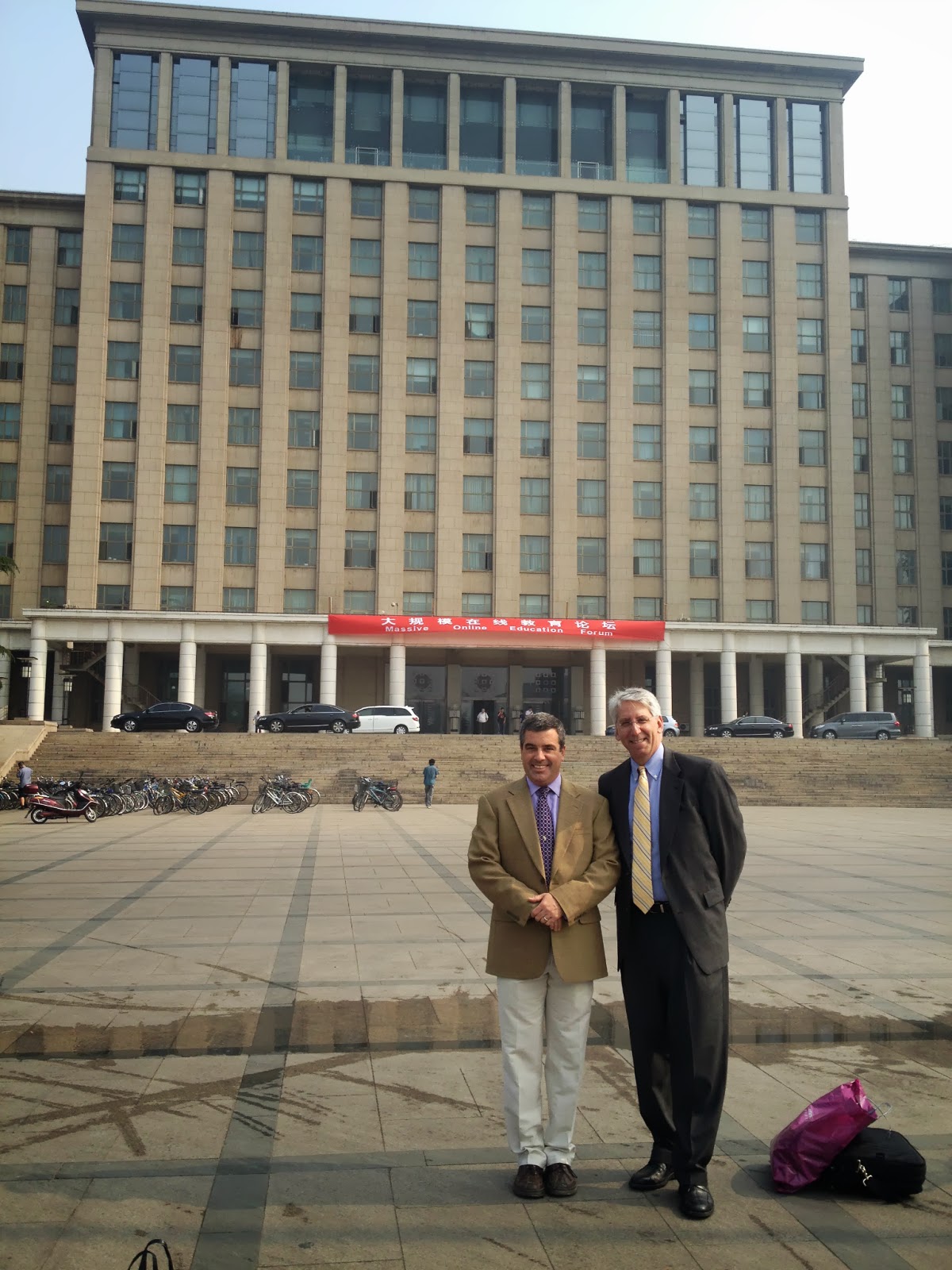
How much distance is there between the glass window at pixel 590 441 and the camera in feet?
173

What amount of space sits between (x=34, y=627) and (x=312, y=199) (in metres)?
25.5

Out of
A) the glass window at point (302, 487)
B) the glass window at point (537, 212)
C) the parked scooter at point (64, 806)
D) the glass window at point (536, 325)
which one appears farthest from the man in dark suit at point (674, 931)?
the glass window at point (537, 212)

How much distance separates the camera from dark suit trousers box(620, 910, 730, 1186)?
4.17 m

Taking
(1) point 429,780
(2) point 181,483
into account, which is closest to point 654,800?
(1) point 429,780

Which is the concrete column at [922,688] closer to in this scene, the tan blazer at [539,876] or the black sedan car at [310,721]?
the black sedan car at [310,721]

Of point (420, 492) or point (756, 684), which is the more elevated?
point (420, 492)

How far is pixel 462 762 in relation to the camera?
113 ft

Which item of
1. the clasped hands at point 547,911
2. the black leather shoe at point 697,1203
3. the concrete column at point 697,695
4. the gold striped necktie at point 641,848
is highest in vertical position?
the concrete column at point 697,695

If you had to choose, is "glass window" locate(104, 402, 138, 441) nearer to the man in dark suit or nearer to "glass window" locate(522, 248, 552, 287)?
"glass window" locate(522, 248, 552, 287)

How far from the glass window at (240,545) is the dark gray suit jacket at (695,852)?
47.1 metres

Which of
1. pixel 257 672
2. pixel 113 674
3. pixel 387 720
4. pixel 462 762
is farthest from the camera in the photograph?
pixel 257 672

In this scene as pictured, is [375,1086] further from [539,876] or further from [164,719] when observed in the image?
[164,719]

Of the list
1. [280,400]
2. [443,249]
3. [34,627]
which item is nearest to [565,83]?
[443,249]

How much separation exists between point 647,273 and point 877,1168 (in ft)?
178
